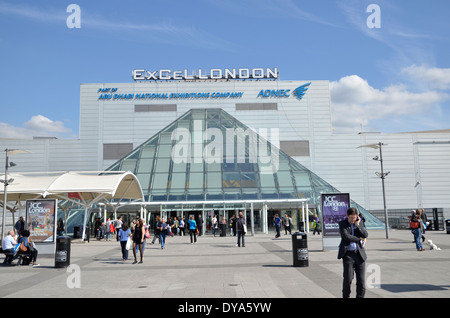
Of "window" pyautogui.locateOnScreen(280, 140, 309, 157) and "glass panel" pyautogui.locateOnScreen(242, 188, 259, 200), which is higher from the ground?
"window" pyautogui.locateOnScreen(280, 140, 309, 157)

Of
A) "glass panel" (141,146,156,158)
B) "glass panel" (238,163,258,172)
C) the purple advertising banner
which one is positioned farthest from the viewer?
"glass panel" (141,146,156,158)

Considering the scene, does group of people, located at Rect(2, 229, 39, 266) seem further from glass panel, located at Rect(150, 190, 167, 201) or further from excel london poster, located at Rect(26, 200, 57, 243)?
glass panel, located at Rect(150, 190, 167, 201)

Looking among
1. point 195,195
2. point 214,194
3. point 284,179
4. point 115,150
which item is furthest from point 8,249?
point 115,150

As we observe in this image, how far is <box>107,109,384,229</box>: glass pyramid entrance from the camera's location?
98.4ft

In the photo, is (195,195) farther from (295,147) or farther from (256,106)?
(256,106)

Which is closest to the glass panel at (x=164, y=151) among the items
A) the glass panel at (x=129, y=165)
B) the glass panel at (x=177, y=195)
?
the glass panel at (x=129, y=165)

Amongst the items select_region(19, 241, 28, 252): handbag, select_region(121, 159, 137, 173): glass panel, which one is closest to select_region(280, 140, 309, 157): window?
select_region(121, 159, 137, 173): glass panel

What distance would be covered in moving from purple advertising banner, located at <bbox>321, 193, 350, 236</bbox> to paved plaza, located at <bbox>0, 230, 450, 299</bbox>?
1.70 metres

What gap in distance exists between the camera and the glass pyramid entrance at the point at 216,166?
30.0m

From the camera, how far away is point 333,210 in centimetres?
1565

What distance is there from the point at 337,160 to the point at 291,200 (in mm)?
14558

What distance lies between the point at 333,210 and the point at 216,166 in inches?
729

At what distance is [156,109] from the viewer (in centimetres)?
4128
